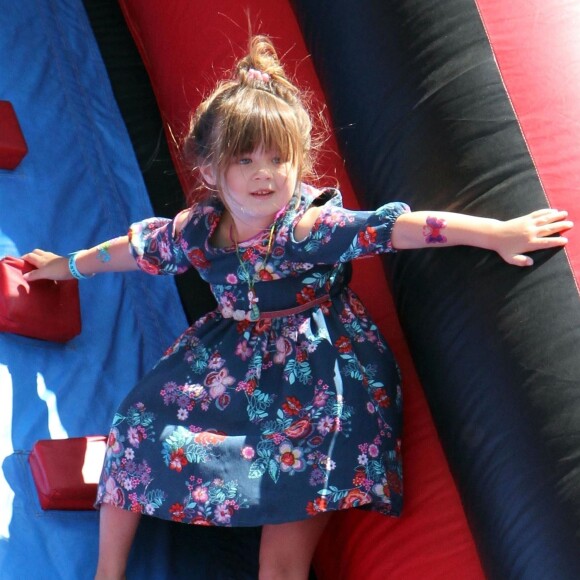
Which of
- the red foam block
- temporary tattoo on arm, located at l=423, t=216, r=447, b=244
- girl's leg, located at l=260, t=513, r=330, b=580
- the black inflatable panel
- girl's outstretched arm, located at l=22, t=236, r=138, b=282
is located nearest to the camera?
the black inflatable panel

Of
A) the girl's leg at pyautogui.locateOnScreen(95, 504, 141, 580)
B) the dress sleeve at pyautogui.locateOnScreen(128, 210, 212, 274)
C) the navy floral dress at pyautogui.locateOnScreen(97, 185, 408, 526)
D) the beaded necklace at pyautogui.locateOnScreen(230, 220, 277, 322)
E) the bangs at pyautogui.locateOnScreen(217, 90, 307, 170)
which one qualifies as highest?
the bangs at pyautogui.locateOnScreen(217, 90, 307, 170)

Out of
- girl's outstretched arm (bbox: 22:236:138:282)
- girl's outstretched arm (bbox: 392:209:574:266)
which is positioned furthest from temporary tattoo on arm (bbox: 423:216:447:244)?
girl's outstretched arm (bbox: 22:236:138:282)

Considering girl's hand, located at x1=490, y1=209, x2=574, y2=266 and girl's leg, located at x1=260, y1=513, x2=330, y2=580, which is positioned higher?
girl's hand, located at x1=490, y1=209, x2=574, y2=266

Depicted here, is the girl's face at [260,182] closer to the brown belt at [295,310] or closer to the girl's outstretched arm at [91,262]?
the brown belt at [295,310]

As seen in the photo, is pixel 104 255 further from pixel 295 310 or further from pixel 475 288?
pixel 475 288

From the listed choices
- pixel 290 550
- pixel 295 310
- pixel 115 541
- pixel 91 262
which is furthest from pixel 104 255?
pixel 290 550

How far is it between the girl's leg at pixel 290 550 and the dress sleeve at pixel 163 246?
402mm

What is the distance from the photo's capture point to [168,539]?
1623 millimetres

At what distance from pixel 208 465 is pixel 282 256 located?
0.30 m

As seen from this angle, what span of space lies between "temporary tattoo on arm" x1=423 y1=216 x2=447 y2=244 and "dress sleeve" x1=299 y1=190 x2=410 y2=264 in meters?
0.05

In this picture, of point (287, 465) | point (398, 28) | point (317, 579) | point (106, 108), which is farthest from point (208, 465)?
point (106, 108)

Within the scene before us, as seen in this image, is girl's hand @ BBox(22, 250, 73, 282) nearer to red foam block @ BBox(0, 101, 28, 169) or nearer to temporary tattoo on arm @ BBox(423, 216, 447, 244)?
red foam block @ BBox(0, 101, 28, 169)

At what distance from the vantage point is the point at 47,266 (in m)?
1.75

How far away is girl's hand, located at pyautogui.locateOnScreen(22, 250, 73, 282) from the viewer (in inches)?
68.5
